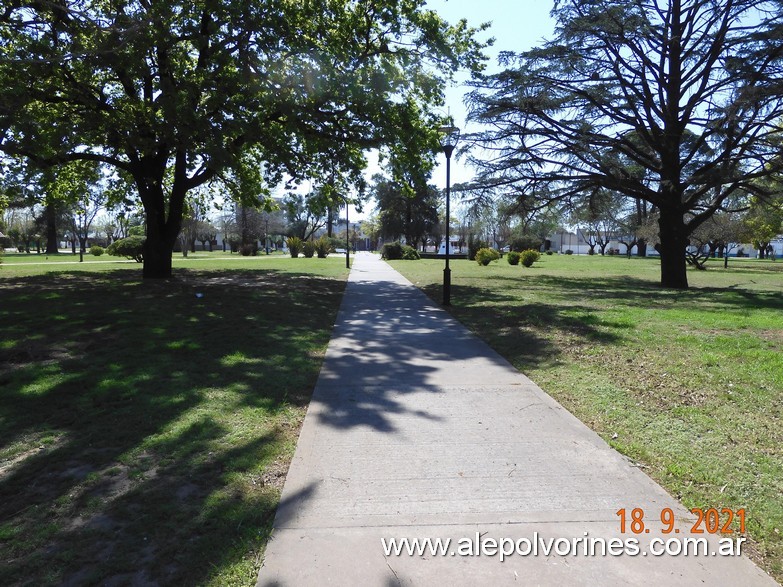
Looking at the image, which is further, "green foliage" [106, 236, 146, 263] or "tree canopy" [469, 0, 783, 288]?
"green foliage" [106, 236, 146, 263]

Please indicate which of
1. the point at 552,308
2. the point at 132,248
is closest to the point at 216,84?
the point at 552,308

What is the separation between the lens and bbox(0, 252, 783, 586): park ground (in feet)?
9.34

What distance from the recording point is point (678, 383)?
6016 millimetres

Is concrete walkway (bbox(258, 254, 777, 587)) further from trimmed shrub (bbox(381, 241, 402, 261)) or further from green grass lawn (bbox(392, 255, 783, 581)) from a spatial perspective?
trimmed shrub (bbox(381, 241, 402, 261))

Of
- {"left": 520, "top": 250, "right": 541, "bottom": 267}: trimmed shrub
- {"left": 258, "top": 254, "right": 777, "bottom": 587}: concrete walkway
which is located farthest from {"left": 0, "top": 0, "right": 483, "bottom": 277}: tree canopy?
{"left": 520, "top": 250, "right": 541, "bottom": 267}: trimmed shrub

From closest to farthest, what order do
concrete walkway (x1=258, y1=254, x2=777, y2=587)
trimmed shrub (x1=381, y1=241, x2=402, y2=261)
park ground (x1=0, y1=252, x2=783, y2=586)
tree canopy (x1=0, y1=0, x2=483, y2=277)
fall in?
concrete walkway (x1=258, y1=254, x2=777, y2=587)
park ground (x1=0, y1=252, x2=783, y2=586)
tree canopy (x1=0, y1=0, x2=483, y2=277)
trimmed shrub (x1=381, y1=241, x2=402, y2=261)

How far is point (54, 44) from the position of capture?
45.5ft

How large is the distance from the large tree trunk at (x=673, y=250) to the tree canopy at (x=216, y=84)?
10120mm

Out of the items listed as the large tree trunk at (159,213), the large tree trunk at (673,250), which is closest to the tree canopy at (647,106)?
the large tree trunk at (673,250)

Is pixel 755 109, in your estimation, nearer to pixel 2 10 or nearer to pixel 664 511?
pixel 664 511

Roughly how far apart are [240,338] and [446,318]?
181 inches
